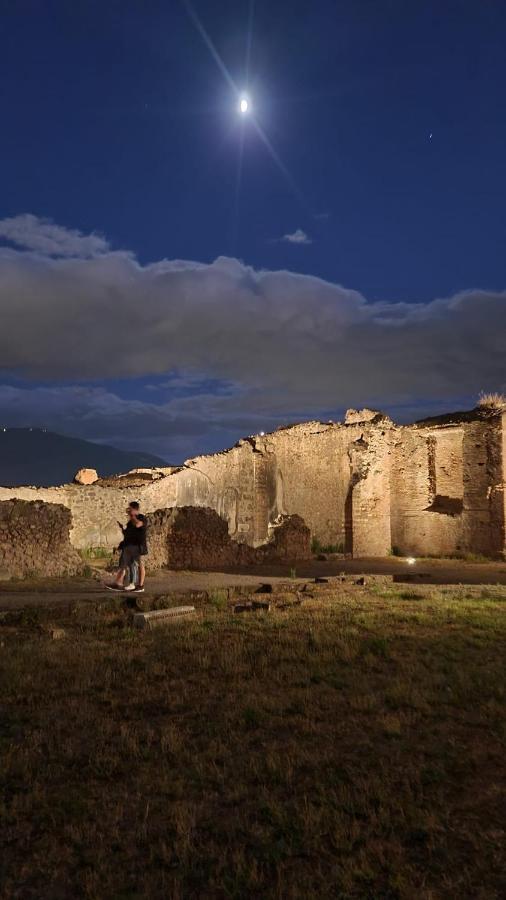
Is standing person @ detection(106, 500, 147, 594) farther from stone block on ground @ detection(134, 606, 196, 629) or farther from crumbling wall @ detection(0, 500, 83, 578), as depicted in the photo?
crumbling wall @ detection(0, 500, 83, 578)

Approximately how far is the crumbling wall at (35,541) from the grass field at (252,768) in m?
5.66

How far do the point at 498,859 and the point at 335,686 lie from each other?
8.35ft

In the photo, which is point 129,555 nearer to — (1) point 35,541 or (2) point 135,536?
(2) point 135,536

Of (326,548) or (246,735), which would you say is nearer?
(246,735)

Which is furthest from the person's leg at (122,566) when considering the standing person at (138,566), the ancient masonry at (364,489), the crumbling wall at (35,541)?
the ancient masonry at (364,489)

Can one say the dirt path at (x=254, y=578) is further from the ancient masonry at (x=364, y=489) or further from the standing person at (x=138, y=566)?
the ancient masonry at (x=364, y=489)

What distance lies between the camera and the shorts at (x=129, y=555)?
34.2 feet

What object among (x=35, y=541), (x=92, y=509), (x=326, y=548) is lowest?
(x=326, y=548)

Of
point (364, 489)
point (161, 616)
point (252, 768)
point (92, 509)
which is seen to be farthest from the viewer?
point (92, 509)

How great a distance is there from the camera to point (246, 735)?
4.22 meters

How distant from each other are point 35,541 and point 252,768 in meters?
9.91

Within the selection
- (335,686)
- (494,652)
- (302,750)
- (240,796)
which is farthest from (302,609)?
(240,796)

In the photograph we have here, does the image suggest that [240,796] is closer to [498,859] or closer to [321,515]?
[498,859]

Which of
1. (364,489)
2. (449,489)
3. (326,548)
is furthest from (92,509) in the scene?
(449,489)
